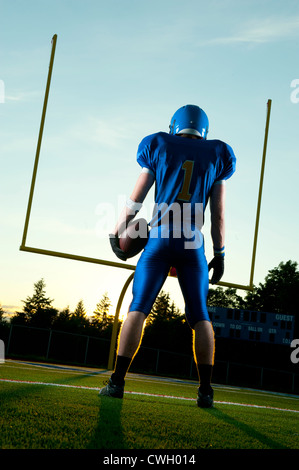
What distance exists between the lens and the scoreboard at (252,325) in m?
27.8

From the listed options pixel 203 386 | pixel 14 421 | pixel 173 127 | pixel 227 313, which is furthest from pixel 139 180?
pixel 227 313

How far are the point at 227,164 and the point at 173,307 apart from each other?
196 ft

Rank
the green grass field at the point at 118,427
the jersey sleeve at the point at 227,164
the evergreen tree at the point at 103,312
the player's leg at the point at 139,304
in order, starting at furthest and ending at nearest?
the evergreen tree at the point at 103,312 < the jersey sleeve at the point at 227,164 < the player's leg at the point at 139,304 < the green grass field at the point at 118,427

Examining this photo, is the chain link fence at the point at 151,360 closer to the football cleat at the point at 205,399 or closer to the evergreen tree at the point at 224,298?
the evergreen tree at the point at 224,298

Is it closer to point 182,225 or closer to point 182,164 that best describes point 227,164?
point 182,164

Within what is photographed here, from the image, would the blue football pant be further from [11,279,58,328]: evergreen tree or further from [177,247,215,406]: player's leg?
[11,279,58,328]: evergreen tree

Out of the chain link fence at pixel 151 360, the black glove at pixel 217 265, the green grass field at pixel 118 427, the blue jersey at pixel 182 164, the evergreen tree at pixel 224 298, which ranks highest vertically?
the evergreen tree at pixel 224 298

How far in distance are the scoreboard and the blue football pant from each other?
1008 inches

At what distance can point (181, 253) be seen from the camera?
2.50 metres

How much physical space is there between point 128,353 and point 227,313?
26.2 meters

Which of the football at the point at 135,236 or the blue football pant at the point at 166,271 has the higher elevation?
the football at the point at 135,236

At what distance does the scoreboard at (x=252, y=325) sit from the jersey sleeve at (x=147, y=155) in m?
25.6

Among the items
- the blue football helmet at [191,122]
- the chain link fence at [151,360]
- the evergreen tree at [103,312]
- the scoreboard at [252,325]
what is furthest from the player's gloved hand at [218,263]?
the evergreen tree at [103,312]

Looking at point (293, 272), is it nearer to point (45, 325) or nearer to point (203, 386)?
point (45, 325)
